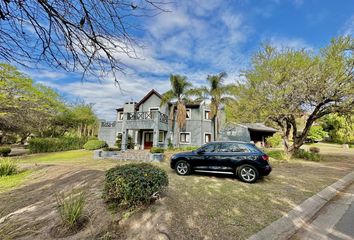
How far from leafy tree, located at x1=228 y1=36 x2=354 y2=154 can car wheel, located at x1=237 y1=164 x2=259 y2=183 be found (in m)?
7.30

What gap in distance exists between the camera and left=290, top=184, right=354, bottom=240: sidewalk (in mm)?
3572

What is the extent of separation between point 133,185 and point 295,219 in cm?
389

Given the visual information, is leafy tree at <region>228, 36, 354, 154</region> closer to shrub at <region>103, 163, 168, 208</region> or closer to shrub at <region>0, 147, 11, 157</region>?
shrub at <region>103, 163, 168, 208</region>

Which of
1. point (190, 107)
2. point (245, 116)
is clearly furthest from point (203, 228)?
point (190, 107)

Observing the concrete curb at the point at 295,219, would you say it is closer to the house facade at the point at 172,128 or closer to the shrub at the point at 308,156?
the shrub at the point at 308,156

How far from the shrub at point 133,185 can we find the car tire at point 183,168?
420 centimetres

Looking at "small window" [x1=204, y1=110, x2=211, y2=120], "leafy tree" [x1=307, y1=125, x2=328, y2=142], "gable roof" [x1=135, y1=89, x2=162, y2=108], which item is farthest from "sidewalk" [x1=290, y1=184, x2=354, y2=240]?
"leafy tree" [x1=307, y1=125, x2=328, y2=142]

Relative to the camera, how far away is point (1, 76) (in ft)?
49.6

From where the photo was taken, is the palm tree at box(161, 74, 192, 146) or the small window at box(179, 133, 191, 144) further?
the small window at box(179, 133, 191, 144)

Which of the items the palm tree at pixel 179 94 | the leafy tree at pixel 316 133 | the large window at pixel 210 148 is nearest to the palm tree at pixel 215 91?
the palm tree at pixel 179 94

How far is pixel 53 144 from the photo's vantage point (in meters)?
22.4

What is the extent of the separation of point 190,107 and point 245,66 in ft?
31.3

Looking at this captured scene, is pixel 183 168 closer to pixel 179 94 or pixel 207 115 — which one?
pixel 179 94

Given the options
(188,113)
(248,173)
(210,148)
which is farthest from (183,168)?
(188,113)
